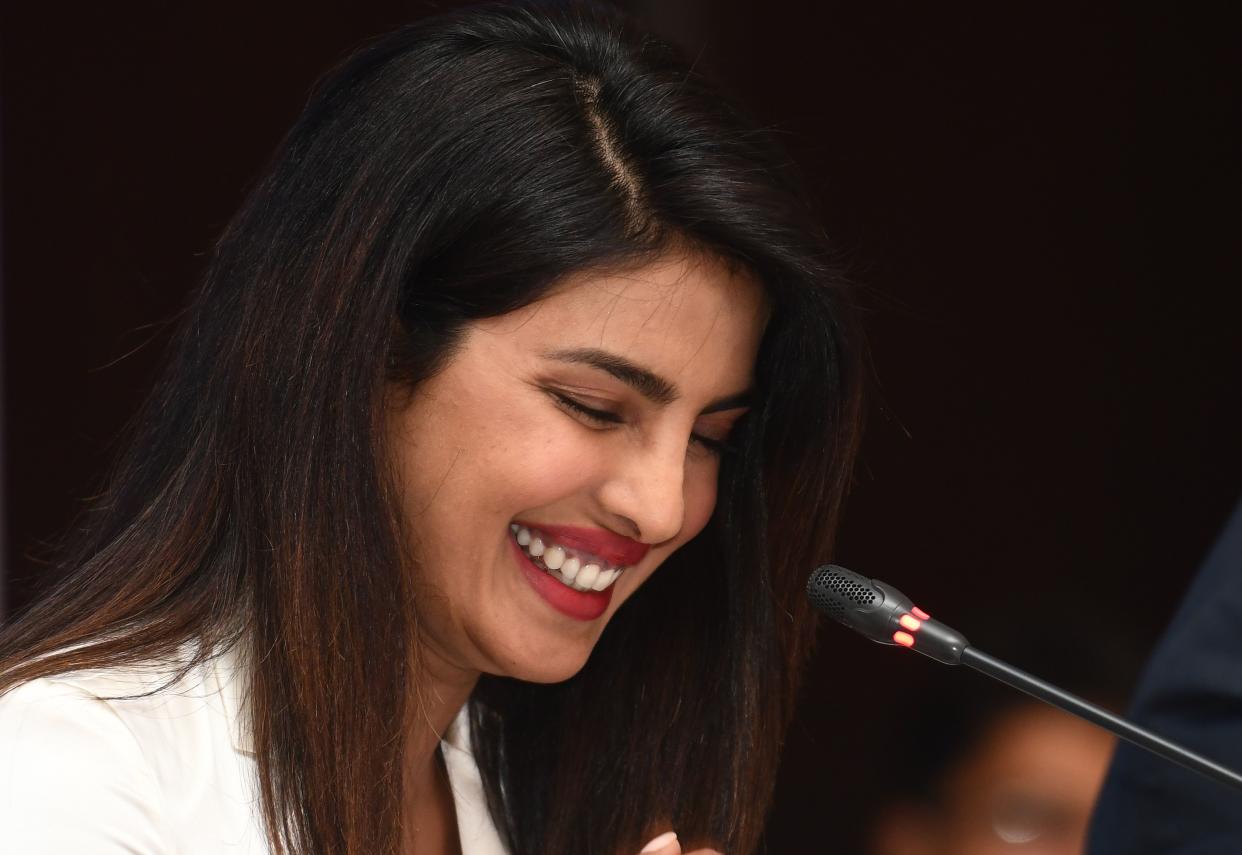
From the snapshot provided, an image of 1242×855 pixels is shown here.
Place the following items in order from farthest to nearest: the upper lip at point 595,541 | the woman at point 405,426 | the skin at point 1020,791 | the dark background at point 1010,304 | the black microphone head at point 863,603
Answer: the dark background at point 1010,304
the skin at point 1020,791
the upper lip at point 595,541
the woman at point 405,426
the black microphone head at point 863,603

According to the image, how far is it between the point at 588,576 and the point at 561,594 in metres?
0.03

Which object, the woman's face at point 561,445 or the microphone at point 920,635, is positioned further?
the woman's face at point 561,445

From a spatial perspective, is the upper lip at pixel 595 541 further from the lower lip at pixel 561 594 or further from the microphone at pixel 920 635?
the microphone at pixel 920 635

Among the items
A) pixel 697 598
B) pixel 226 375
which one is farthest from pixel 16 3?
pixel 697 598

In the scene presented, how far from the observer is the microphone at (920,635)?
3.87 ft

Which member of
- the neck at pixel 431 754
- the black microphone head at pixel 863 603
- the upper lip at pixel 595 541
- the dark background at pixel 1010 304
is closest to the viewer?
the black microphone head at pixel 863 603

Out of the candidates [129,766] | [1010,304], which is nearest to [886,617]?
[129,766]

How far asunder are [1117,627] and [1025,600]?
0.22m

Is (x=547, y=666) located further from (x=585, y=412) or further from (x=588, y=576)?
(x=585, y=412)

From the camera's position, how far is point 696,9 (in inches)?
110

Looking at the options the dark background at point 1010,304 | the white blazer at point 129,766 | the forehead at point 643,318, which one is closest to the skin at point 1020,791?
the dark background at point 1010,304

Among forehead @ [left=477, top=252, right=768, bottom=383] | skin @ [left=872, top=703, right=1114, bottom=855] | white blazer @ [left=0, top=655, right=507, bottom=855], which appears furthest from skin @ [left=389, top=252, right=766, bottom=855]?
skin @ [left=872, top=703, right=1114, bottom=855]

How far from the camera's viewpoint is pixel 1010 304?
3.09 metres

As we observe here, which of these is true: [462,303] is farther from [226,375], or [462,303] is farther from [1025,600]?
[1025,600]
